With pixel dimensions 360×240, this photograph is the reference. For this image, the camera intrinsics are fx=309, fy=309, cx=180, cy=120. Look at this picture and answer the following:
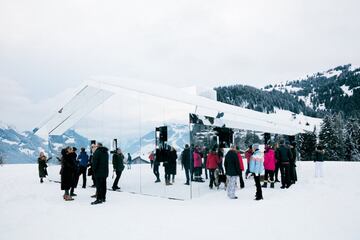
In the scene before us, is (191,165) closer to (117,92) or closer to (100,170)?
(100,170)

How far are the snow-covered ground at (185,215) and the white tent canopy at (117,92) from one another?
98.1 inches

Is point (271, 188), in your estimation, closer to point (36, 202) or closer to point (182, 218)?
point (182, 218)

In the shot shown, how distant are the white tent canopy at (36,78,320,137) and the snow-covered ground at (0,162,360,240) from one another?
8.17 feet

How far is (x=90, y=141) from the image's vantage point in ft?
39.5

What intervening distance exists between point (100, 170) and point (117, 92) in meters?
2.94

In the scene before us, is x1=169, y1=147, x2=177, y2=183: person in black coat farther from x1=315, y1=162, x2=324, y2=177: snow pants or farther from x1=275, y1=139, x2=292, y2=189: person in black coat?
x1=315, y1=162, x2=324, y2=177: snow pants

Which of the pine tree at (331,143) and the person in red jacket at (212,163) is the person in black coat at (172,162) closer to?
the person in red jacket at (212,163)

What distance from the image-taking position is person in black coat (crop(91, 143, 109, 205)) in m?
8.50

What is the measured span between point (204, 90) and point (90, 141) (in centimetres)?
719

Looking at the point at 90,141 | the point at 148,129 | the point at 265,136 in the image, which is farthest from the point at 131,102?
the point at 265,136

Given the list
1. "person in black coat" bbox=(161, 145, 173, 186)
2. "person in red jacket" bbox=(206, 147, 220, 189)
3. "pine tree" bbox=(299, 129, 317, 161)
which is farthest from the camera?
"pine tree" bbox=(299, 129, 317, 161)

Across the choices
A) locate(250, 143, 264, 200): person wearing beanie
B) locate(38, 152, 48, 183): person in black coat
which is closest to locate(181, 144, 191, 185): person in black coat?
locate(250, 143, 264, 200): person wearing beanie

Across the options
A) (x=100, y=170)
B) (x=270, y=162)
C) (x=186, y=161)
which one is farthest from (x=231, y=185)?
(x=100, y=170)

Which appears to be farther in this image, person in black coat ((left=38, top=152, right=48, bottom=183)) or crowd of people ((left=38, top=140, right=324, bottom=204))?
person in black coat ((left=38, top=152, right=48, bottom=183))
